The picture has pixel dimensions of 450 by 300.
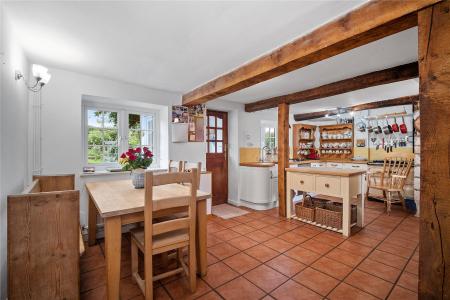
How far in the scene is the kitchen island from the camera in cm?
286

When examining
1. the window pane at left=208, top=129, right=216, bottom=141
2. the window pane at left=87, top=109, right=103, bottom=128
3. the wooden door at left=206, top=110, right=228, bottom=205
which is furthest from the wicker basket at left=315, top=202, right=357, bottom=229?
the window pane at left=87, top=109, right=103, bottom=128

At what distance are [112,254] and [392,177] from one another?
487 cm

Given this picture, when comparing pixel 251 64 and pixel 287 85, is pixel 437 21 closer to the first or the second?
pixel 251 64

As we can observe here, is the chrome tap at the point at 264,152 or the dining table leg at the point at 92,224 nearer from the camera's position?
the dining table leg at the point at 92,224

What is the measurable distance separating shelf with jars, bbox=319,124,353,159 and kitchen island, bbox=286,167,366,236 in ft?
9.98

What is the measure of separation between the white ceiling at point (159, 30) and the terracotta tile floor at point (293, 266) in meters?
2.19

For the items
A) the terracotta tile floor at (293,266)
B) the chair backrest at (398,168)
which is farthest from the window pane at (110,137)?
the chair backrest at (398,168)

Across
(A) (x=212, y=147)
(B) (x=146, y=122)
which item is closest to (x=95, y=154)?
(B) (x=146, y=122)

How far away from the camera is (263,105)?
13.9ft

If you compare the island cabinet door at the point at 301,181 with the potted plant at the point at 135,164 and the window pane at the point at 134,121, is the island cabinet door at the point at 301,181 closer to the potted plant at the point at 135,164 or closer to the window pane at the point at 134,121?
the potted plant at the point at 135,164

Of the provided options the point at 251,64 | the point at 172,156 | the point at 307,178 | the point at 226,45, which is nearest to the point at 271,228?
the point at 307,178

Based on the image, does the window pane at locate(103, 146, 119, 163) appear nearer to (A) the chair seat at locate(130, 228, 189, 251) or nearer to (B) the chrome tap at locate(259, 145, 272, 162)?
(A) the chair seat at locate(130, 228, 189, 251)

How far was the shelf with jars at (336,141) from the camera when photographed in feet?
19.5

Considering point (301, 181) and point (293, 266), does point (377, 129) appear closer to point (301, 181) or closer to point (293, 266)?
point (301, 181)
